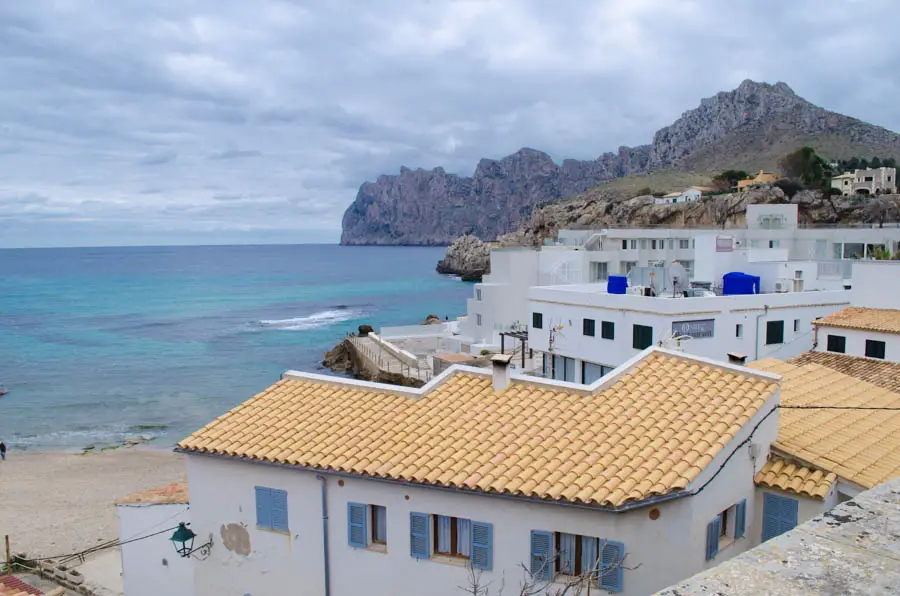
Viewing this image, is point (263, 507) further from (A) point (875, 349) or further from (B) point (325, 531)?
(A) point (875, 349)

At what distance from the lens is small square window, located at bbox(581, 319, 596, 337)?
99.4 feet

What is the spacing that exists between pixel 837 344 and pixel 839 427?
12.5 meters

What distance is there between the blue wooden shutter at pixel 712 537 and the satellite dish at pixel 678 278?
20541 mm

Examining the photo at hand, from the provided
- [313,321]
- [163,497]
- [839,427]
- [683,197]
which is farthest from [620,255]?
[163,497]

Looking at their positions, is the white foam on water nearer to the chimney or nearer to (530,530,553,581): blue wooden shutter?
the chimney

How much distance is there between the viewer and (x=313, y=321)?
102312 millimetres

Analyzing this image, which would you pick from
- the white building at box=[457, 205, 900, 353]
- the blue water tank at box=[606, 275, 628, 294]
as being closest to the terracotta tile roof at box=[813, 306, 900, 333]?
the blue water tank at box=[606, 275, 628, 294]

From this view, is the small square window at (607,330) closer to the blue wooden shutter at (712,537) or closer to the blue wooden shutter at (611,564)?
the blue wooden shutter at (712,537)

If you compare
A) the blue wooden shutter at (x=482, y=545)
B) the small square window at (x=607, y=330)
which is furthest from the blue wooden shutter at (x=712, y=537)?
the small square window at (x=607, y=330)

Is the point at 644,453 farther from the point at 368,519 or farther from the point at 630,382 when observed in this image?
the point at 368,519

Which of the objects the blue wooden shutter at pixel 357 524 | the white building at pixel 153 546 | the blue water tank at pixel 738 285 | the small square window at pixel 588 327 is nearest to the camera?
the blue wooden shutter at pixel 357 524

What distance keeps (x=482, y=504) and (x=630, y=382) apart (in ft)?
12.5

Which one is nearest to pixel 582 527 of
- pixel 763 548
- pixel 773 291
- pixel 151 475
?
pixel 763 548

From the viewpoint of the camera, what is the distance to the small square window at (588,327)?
3030 centimetres
